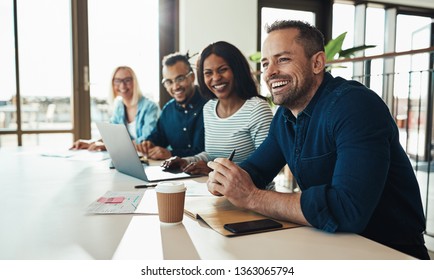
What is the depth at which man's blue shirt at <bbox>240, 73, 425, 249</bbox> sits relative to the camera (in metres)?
0.82

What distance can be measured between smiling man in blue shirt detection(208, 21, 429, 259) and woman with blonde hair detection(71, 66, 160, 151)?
4.74 ft

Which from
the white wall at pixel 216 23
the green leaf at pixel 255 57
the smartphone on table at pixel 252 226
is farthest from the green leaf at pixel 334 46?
the smartphone on table at pixel 252 226

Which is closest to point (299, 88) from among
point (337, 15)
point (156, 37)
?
point (156, 37)

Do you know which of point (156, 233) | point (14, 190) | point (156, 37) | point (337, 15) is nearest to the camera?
point (156, 233)

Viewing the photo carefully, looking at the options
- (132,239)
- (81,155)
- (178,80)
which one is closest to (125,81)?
(178,80)

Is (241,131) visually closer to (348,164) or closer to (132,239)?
(348,164)

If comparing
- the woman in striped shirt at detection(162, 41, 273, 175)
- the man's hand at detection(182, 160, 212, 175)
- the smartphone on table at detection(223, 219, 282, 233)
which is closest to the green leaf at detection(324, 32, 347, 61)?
the woman in striped shirt at detection(162, 41, 273, 175)

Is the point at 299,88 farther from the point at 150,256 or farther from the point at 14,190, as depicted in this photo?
the point at 14,190

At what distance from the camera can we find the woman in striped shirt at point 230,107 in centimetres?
164

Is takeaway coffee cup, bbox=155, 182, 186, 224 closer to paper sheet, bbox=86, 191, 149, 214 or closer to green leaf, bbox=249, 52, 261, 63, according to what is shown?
paper sheet, bbox=86, 191, 149, 214

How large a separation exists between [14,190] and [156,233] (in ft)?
2.22

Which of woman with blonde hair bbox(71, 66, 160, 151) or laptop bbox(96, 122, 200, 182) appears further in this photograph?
woman with blonde hair bbox(71, 66, 160, 151)
